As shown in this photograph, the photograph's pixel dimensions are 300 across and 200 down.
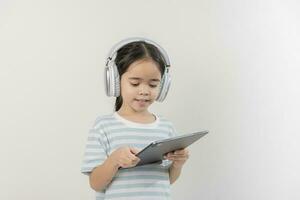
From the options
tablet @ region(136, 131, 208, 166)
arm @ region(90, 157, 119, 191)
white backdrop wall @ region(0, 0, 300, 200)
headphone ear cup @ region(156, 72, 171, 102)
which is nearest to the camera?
tablet @ region(136, 131, 208, 166)

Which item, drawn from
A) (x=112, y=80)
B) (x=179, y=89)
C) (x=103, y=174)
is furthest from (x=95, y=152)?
(x=179, y=89)

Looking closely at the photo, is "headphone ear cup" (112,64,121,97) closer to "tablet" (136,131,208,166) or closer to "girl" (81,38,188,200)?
"girl" (81,38,188,200)

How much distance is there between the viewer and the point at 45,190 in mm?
1603

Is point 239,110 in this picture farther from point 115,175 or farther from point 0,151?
point 0,151

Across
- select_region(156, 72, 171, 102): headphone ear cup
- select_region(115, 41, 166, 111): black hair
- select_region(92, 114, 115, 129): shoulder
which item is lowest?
select_region(92, 114, 115, 129): shoulder

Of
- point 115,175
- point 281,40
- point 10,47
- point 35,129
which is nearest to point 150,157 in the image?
point 115,175

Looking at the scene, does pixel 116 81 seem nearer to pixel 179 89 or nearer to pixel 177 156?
pixel 177 156

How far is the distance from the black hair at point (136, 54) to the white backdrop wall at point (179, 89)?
0.39m

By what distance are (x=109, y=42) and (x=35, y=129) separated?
1.31 ft

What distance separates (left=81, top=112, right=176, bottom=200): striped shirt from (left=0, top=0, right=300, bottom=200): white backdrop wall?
383 mm

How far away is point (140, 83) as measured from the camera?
4.18ft

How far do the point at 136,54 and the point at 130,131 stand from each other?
21 centimetres

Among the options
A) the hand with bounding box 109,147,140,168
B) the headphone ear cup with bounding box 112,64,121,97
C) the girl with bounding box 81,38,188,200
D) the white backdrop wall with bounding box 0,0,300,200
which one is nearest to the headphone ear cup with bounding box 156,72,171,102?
the girl with bounding box 81,38,188,200

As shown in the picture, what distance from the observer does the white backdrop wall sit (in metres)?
1.59
